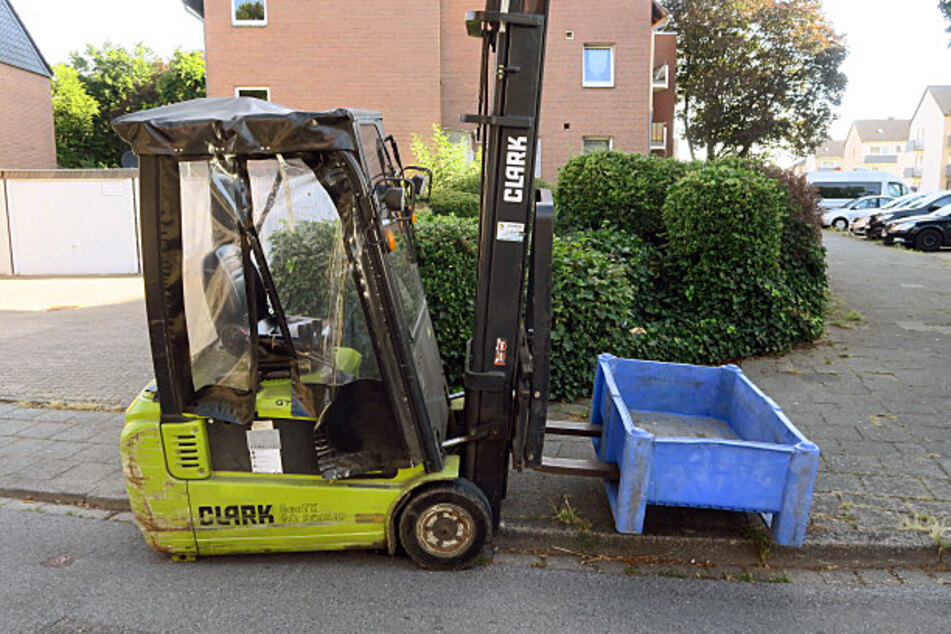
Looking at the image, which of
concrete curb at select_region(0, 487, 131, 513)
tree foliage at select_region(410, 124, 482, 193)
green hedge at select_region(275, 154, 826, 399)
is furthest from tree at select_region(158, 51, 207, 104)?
concrete curb at select_region(0, 487, 131, 513)

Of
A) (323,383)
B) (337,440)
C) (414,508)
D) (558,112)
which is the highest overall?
(558,112)

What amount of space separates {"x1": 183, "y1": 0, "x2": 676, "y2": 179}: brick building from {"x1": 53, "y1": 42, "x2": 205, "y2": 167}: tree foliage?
47.3 ft

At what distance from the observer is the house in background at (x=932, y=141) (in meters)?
67.9

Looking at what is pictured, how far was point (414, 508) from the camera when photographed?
3.66 m

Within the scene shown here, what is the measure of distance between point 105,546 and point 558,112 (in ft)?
68.3

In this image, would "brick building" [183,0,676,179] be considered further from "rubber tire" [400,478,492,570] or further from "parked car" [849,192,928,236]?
"rubber tire" [400,478,492,570]

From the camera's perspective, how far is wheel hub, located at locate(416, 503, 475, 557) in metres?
3.66

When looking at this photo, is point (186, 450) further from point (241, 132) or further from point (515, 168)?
point (515, 168)

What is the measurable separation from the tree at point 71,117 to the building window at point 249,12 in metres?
17.0

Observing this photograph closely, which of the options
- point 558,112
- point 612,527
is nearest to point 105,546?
point 612,527

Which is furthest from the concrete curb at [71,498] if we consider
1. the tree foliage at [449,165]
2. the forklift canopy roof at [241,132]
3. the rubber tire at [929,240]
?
the rubber tire at [929,240]

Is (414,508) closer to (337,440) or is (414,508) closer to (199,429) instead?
(337,440)

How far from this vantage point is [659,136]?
28.4 metres

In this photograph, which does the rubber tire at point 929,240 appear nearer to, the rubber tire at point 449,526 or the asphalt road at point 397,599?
the asphalt road at point 397,599
